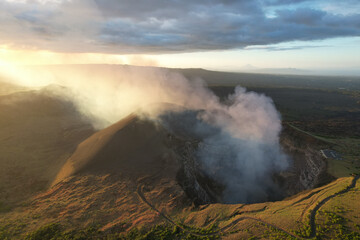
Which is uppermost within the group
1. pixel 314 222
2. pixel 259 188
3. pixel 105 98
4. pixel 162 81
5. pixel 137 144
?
pixel 162 81

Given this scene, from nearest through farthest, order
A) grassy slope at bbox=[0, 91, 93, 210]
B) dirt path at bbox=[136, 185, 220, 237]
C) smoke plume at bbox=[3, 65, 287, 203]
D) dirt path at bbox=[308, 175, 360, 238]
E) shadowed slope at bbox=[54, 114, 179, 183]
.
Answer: dirt path at bbox=[308, 175, 360, 238], dirt path at bbox=[136, 185, 220, 237], grassy slope at bbox=[0, 91, 93, 210], shadowed slope at bbox=[54, 114, 179, 183], smoke plume at bbox=[3, 65, 287, 203]

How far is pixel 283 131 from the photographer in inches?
1560

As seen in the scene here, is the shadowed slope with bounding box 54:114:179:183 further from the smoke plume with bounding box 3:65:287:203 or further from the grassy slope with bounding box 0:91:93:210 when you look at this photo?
the smoke plume with bounding box 3:65:287:203

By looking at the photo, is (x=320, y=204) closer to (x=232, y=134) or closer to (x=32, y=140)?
(x=232, y=134)

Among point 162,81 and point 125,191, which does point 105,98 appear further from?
point 125,191

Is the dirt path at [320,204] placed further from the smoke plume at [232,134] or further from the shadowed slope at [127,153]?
the shadowed slope at [127,153]

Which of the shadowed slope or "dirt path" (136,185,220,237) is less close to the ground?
the shadowed slope

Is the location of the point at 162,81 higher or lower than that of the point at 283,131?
higher

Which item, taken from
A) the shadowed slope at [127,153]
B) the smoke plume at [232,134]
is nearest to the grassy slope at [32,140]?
the shadowed slope at [127,153]

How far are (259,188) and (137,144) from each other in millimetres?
20294

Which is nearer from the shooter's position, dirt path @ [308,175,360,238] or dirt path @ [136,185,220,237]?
dirt path @ [308,175,360,238]

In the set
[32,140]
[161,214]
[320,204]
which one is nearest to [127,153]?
[161,214]

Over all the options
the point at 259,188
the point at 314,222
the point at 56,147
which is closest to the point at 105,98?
the point at 56,147

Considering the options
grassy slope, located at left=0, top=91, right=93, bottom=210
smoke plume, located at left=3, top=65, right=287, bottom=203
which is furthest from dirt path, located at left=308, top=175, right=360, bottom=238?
grassy slope, located at left=0, top=91, right=93, bottom=210
